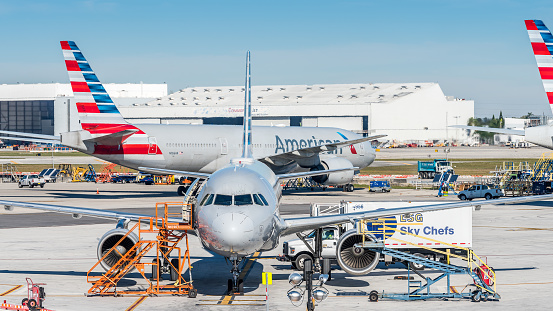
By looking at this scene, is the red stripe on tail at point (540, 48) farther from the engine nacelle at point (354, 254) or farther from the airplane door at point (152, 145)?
the airplane door at point (152, 145)

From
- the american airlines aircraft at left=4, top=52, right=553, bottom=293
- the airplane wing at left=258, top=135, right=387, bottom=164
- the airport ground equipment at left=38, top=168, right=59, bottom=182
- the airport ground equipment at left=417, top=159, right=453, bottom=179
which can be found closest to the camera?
the american airlines aircraft at left=4, top=52, right=553, bottom=293

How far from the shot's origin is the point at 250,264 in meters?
29.3

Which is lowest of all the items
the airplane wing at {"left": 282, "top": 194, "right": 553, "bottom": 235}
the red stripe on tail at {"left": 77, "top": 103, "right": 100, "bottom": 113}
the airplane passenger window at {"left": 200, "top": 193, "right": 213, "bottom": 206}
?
the airplane wing at {"left": 282, "top": 194, "right": 553, "bottom": 235}

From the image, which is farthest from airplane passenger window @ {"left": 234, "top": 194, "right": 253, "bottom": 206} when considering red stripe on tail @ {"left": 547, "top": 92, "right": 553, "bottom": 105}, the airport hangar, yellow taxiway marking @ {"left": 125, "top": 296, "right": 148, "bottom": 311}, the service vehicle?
the airport hangar

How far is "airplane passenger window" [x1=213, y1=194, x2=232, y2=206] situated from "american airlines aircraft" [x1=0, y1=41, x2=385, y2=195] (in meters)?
34.1

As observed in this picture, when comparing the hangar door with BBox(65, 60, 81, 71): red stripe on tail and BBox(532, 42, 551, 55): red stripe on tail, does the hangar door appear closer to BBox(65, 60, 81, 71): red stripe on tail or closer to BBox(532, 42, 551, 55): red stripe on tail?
BBox(65, 60, 81, 71): red stripe on tail

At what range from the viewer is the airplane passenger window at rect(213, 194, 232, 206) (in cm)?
2128

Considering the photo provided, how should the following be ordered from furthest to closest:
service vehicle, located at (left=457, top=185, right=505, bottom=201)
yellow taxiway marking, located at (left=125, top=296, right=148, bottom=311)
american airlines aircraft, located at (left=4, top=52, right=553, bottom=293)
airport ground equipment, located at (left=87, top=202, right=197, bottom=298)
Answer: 1. service vehicle, located at (left=457, top=185, right=505, bottom=201)
2. airport ground equipment, located at (left=87, top=202, right=197, bottom=298)
3. yellow taxiway marking, located at (left=125, top=296, right=148, bottom=311)
4. american airlines aircraft, located at (left=4, top=52, right=553, bottom=293)

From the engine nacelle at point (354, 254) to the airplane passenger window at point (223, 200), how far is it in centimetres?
517

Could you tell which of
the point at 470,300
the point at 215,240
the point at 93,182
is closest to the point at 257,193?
the point at 215,240

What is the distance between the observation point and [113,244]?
25016mm

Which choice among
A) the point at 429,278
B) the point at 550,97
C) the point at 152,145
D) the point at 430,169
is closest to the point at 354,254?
the point at 429,278

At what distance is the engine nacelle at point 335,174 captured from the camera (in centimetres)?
6109

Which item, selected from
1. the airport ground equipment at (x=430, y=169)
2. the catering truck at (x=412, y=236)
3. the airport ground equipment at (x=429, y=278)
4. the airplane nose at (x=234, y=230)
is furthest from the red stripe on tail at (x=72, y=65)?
the airport ground equipment at (x=430, y=169)
